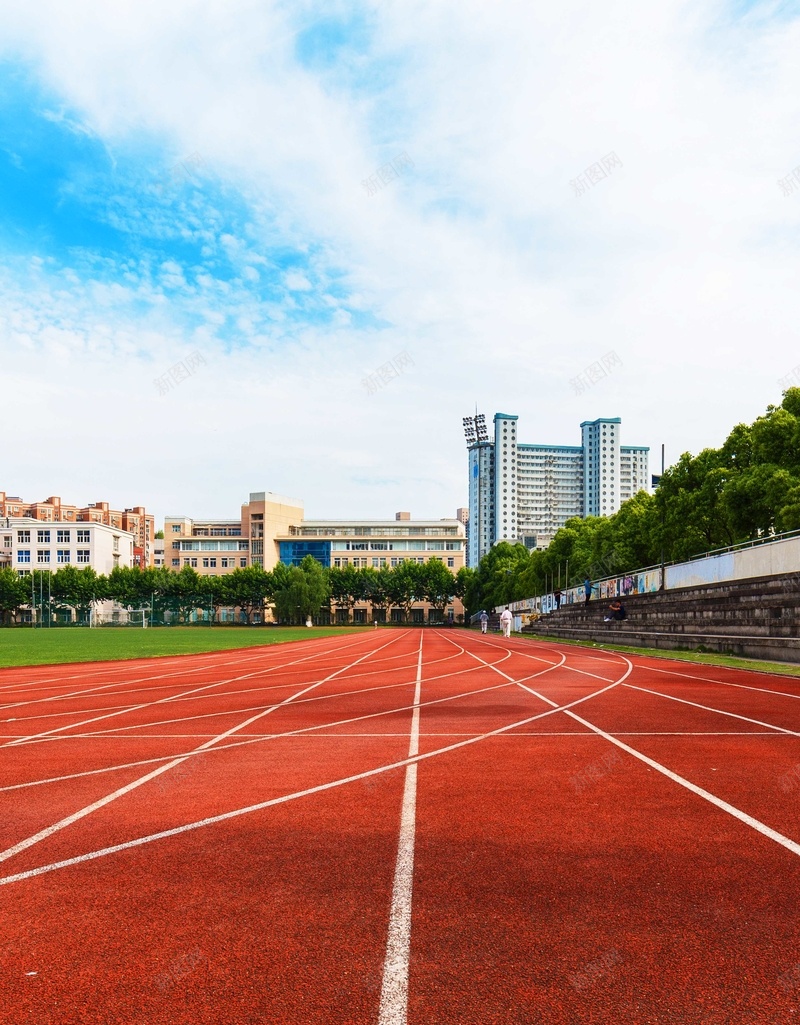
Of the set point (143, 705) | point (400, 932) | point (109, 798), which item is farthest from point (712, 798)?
point (143, 705)

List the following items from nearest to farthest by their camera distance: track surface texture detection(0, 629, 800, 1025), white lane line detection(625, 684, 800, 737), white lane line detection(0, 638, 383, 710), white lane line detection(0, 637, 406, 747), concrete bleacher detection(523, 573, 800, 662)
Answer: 1. track surface texture detection(0, 629, 800, 1025)
2. white lane line detection(0, 637, 406, 747)
3. white lane line detection(625, 684, 800, 737)
4. white lane line detection(0, 638, 383, 710)
5. concrete bleacher detection(523, 573, 800, 662)

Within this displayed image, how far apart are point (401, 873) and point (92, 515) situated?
13918 centimetres

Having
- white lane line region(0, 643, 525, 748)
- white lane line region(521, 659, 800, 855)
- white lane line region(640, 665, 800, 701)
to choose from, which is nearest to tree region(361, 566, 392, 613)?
white lane line region(640, 665, 800, 701)

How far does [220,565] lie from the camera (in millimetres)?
124625

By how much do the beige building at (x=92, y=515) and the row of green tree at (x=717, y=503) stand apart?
3709 inches

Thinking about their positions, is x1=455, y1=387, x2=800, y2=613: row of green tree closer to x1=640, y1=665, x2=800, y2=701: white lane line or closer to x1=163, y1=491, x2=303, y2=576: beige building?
x1=640, y1=665, x2=800, y2=701: white lane line

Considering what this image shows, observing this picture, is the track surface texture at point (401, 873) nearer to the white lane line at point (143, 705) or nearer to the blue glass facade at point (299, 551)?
the white lane line at point (143, 705)

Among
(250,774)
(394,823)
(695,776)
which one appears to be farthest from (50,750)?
(695,776)

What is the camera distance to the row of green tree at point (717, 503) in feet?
107

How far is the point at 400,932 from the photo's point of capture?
3527mm

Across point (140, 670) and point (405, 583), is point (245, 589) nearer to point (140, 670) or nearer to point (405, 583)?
point (405, 583)

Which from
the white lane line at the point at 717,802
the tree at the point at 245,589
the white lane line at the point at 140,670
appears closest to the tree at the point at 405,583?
the tree at the point at 245,589

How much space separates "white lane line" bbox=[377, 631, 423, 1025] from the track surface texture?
18mm

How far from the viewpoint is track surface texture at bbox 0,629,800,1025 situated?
9.90ft
